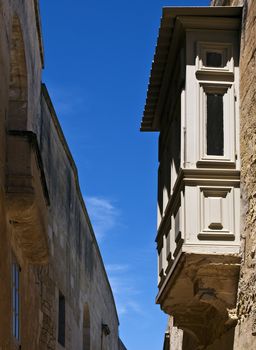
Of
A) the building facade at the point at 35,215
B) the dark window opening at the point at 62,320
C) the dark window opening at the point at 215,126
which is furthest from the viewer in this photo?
the dark window opening at the point at 62,320

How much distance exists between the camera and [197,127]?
10.1 meters

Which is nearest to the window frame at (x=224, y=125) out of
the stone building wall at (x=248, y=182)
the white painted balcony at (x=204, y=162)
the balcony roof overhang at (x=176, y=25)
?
the white painted balcony at (x=204, y=162)

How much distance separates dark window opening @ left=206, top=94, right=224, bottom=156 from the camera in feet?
33.0

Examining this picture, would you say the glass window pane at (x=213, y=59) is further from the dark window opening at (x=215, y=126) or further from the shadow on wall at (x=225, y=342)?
the shadow on wall at (x=225, y=342)

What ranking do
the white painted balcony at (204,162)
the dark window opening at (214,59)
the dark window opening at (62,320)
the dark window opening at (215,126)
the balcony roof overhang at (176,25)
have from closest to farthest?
the white painted balcony at (204,162) < the dark window opening at (215,126) < the balcony roof overhang at (176,25) < the dark window opening at (214,59) < the dark window opening at (62,320)

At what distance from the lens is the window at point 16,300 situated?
1121 centimetres

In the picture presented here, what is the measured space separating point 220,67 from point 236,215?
1.78 m

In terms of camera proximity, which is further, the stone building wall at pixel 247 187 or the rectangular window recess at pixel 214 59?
the rectangular window recess at pixel 214 59

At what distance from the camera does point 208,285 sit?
980cm

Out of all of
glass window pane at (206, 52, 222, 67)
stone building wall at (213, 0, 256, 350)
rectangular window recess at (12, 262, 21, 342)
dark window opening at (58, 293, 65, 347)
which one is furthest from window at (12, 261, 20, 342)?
dark window opening at (58, 293, 65, 347)

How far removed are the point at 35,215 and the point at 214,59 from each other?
107 inches

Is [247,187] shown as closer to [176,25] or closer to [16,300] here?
[176,25]

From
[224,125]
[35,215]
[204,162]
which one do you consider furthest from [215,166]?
[35,215]

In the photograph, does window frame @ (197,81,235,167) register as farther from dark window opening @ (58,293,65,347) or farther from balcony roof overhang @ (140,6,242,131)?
dark window opening @ (58,293,65,347)
